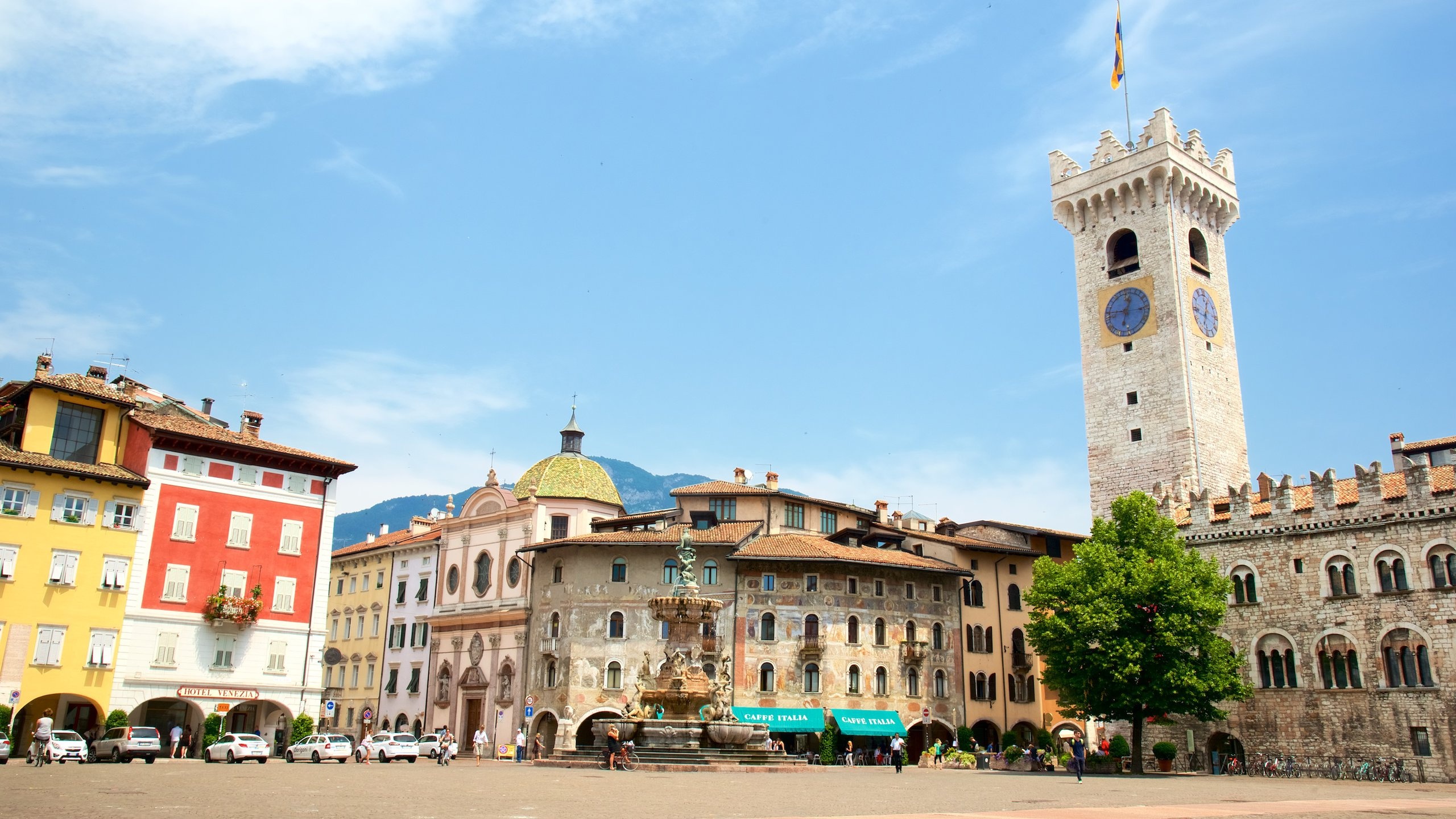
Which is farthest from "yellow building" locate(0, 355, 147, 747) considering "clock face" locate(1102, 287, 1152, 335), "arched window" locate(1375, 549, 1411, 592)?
"arched window" locate(1375, 549, 1411, 592)

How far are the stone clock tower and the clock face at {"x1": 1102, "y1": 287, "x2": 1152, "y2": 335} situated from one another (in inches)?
2.4

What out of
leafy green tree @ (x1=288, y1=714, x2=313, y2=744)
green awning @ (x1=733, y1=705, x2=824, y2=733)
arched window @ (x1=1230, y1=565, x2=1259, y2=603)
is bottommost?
leafy green tree @ (x1=288, y1=714, x2=313, y2=744)

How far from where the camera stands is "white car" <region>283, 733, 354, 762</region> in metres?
41.2

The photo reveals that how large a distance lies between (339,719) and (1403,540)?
57583 mm

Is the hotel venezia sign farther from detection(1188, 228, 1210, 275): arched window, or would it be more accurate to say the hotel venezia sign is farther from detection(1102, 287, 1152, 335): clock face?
detection(1188, 228, 1210, 275): arched window

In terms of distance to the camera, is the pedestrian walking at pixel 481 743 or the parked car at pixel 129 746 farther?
the pedestrian walking at pixel 481 743

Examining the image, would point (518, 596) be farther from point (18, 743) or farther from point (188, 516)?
point (18, 743)

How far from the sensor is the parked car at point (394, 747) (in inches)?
1756

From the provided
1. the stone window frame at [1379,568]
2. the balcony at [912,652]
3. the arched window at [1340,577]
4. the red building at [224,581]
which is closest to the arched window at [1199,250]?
the arched window at [1340,577]

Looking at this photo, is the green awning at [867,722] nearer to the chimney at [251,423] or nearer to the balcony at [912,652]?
the balcony at [912,652]

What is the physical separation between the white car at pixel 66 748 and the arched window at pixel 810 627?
Answer: 95.7ft

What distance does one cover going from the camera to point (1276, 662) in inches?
1786

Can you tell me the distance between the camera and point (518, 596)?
58.3m

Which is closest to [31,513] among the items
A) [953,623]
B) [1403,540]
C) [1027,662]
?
[953,623]
